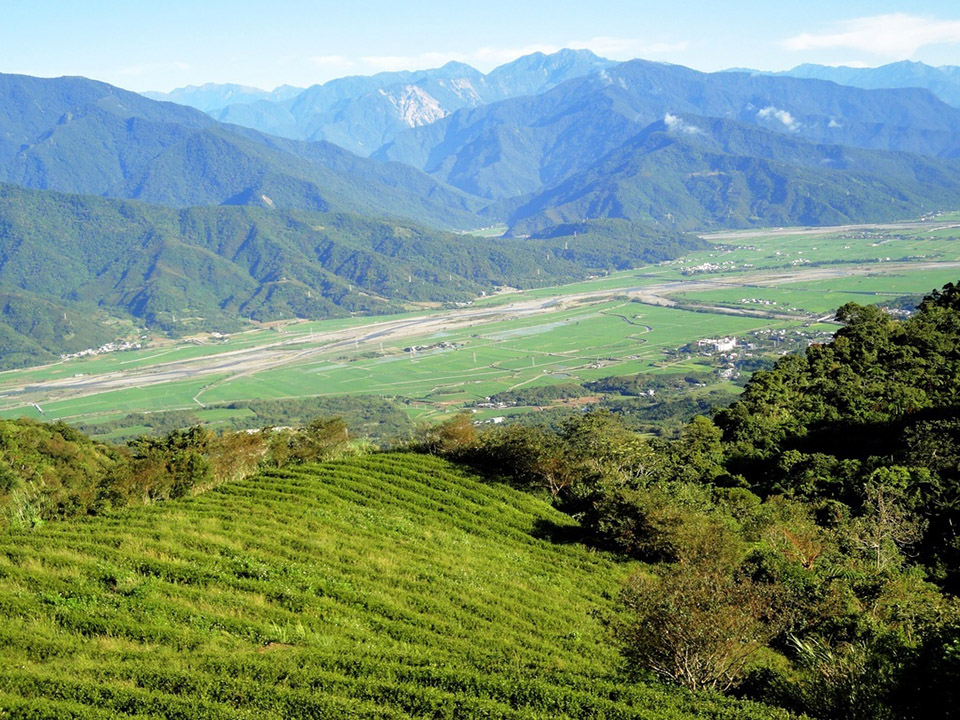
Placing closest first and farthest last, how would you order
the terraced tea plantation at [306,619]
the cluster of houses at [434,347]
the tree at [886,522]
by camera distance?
the terraced tea plantation at [306,619] < the tree at [886,522] < the cluster of houses at [434,347]

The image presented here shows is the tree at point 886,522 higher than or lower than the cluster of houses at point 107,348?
lower

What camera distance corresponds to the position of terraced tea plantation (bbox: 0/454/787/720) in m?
12.2

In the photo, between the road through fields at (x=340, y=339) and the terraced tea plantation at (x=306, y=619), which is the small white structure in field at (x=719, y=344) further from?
the terraced tea plantation at (x=306, y=619)

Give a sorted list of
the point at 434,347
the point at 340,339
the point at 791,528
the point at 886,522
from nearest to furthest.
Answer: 1. the point at 791,528
2. the point at 886,522
3. the point at 434,347
4. the point at 340,339

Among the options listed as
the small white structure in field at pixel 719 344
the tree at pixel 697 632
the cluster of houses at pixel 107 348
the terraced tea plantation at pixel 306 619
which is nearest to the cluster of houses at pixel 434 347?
the small white structure in field at pixel 719 344

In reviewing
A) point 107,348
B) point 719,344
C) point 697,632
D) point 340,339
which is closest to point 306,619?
point 697,632

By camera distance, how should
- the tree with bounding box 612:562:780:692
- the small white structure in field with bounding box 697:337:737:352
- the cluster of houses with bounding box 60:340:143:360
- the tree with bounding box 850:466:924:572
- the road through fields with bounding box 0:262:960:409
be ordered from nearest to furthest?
1. the tree with bounding box 612:562:780:692
2. the tree with bounding box 850:466:924:572
3. the small white structure in field with bounding box 697:337:737:352
4. the road through fields with bounding box 0:262:960:409
5. the cluster of houses with bounding box 60:340:143:360

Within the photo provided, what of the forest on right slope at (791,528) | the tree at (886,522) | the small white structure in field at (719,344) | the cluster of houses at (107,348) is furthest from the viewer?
the cluster of houses at (107,348)

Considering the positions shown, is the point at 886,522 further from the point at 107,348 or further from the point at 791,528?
the point at 107,348

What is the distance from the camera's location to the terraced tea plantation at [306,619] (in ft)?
40.2

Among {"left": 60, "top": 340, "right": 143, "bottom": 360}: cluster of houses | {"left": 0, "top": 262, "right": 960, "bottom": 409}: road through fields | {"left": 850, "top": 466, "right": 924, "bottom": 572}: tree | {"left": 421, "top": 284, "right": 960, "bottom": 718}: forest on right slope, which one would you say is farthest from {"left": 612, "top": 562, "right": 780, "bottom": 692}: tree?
{"left": 60, "top": 340, "right": 143, "bottom": 360}: cluster of houses

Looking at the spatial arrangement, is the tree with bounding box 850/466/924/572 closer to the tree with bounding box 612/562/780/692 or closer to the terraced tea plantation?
the terraced tea plantation

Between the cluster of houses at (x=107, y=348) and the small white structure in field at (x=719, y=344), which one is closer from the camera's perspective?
the small white structure in field at (x=719, y=344)

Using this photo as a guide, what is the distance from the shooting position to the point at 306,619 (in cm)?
1614
